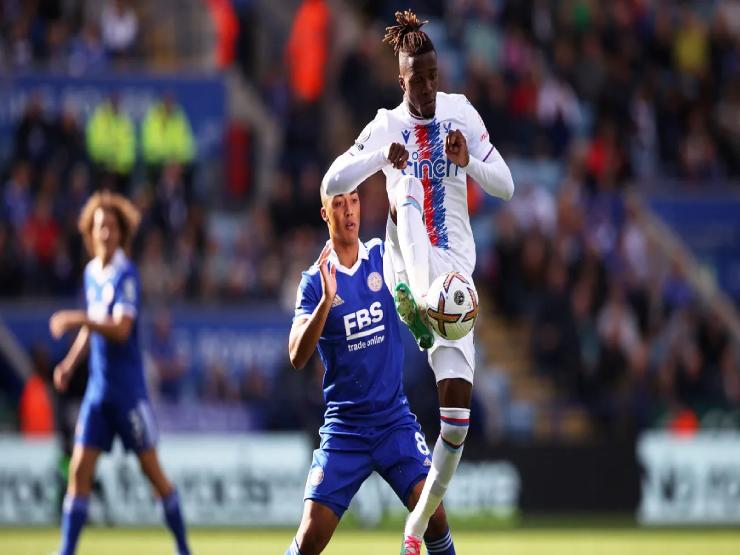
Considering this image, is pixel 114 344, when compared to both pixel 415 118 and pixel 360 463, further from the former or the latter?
pixel 415 118

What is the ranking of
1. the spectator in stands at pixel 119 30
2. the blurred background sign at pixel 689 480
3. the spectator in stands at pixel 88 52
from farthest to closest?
the spectator in stands at pixel 119 30 → the spectator in stands at pixel 88 52 → the blurred background sign at pixel 689 480

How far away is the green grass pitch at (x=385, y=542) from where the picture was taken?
13.5 meters

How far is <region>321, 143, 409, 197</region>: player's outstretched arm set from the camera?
8312 mm

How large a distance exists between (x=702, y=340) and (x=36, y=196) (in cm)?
881

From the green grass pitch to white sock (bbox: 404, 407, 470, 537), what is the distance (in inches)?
196

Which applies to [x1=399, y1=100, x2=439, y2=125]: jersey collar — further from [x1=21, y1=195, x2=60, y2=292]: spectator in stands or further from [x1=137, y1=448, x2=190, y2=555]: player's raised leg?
[x1=21, y1=195, x2=60, y2=292]: spectator in stands

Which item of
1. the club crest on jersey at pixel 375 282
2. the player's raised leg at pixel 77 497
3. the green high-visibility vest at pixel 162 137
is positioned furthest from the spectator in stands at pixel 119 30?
Answer: the club crest on jersey at pixel 375 282

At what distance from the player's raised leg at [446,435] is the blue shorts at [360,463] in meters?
0.11

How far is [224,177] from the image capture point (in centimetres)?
Answer: 2159

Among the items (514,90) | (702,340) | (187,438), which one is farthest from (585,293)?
(187,438)

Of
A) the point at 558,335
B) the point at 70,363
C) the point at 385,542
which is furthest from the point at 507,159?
the point at 70,363

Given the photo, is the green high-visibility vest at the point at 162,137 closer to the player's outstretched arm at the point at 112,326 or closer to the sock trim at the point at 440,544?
the player's outstretched arm at the point at 112,326

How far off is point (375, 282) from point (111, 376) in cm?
306

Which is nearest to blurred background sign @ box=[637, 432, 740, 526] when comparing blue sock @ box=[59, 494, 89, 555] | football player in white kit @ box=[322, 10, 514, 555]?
blue sock @ box=[59, 494, 89, 555]
